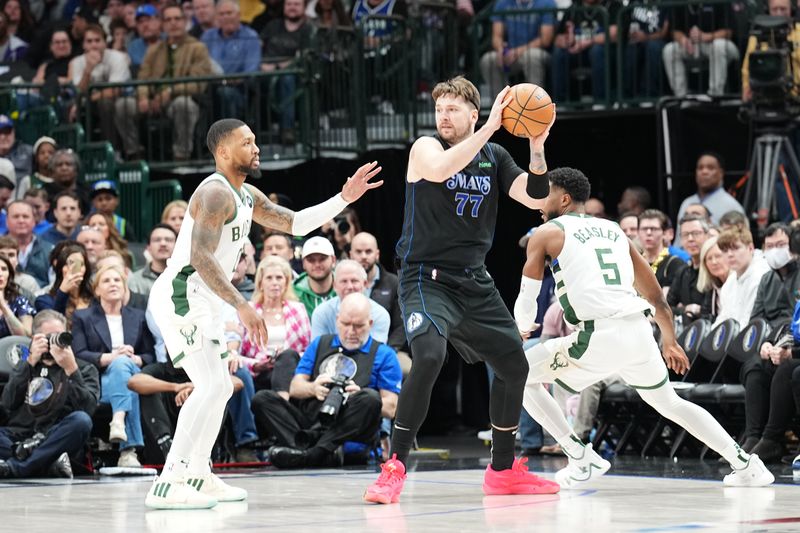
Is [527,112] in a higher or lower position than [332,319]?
higher

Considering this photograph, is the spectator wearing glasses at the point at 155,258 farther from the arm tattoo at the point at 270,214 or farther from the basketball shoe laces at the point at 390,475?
the basketball shoe laces at the point at 390,475

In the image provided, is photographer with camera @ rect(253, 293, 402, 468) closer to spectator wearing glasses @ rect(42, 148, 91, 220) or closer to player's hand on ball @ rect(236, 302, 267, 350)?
player's hand on ball @ rect(236, 302, 267, 350)

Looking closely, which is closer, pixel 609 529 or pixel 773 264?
pixel 609 529

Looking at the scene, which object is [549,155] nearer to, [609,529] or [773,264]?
[773,264]

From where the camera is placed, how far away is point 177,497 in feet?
24.8

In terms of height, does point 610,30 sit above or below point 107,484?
above

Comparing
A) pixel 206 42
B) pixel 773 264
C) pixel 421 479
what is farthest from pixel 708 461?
pixel 206 42

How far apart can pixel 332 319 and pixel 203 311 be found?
4630 millimetres

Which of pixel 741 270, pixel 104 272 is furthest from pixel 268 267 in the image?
pixel 741 270

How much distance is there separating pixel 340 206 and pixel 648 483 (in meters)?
2.62

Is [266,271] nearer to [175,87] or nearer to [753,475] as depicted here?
[175,87]

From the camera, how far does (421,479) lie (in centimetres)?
944

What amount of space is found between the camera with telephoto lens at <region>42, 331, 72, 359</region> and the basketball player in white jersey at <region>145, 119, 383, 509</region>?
9.93ft

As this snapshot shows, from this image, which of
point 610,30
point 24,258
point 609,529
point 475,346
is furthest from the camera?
point 610,30
